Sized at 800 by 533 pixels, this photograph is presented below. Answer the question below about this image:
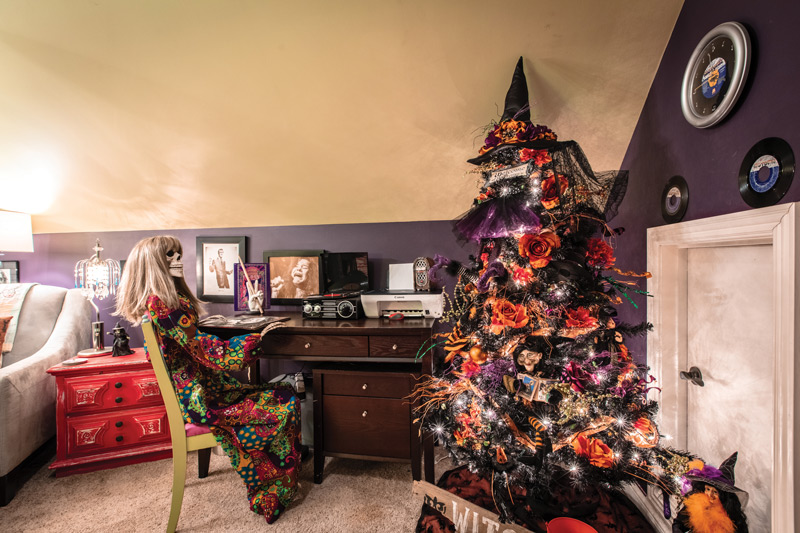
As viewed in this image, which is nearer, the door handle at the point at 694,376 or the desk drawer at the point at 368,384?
the door handle at the point at 694,376

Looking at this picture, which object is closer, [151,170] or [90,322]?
[151,170]

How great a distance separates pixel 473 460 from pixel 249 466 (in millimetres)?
1073

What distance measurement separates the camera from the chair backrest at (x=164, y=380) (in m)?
1.55

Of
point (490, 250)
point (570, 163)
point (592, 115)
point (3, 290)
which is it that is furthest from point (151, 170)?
point (592, 115)

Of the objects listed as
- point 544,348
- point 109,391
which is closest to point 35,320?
point 109,391

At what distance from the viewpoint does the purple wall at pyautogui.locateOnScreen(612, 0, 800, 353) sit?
39.9 inches

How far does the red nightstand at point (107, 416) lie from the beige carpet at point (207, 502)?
10 centimetres

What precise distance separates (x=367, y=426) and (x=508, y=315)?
1.06m

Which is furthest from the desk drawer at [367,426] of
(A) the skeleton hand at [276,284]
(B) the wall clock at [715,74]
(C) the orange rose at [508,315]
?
(B) the wall clock at [715,74]

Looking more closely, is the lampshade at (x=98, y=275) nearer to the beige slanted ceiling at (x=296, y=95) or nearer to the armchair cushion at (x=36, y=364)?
the armchair cushion at (x=36, y=364)

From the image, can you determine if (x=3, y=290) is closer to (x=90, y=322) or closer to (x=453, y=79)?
(x=90, y=322)

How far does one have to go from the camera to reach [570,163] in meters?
1.42

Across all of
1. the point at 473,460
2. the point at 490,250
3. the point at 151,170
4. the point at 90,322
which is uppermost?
the point at 151,170

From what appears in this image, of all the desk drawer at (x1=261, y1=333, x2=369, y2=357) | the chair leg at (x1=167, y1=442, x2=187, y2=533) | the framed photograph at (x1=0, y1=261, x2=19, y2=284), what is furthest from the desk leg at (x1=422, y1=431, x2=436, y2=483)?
the framed photograph at (x1=0, y1=261, x2=19, y2=284)
